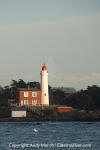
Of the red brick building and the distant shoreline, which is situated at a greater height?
the red brick building

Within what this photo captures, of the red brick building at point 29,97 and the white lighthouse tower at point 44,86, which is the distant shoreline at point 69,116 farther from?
the red brick building at point 29,97

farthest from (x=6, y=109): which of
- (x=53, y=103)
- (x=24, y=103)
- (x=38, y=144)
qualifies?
(x=38, y=144)

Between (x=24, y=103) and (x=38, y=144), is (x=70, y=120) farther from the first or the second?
(x=38, y=144)

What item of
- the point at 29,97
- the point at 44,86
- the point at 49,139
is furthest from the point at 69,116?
the point at 49,139

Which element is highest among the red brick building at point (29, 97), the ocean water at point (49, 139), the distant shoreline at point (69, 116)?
the red brick building at point (29, 97)

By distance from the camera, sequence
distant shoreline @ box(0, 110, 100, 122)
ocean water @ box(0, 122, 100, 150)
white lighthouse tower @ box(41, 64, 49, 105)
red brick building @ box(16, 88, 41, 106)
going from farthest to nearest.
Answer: red brick building @ box(16, 88, 41, 106)
white lighthouse tower @ box(41, 64, 49, 105)
distant shoreline @ box(0, 110, 100, 122)
ocean water @ box(0, 122, 100, 150)

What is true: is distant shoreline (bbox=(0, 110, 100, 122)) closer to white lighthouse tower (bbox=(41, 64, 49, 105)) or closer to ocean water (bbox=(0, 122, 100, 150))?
white lighthouse tower (bbox=(41, 64, 49, 105))

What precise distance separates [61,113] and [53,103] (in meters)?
12.5

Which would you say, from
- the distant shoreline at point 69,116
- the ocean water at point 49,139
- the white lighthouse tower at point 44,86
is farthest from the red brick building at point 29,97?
the ocean water at point 49,139

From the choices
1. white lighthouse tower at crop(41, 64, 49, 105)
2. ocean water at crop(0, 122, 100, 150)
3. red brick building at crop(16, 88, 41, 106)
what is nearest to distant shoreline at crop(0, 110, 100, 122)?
white lighthouse tower at crop(41, 64, 49, 105)

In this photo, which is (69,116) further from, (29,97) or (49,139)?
(49,139)

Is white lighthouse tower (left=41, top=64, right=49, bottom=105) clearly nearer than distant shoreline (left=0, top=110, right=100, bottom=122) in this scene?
No

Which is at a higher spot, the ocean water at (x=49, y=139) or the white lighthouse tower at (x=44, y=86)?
the white lighthouse tower at (x=44, y=86)

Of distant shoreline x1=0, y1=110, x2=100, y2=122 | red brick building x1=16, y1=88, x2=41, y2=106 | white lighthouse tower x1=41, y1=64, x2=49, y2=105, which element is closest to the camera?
distant shoreline x1=0, y1=110, x2=100, y2=122
